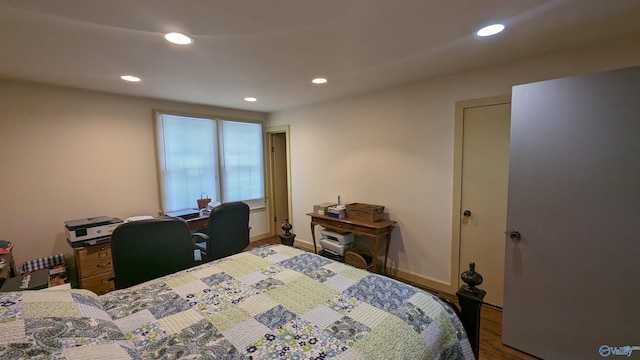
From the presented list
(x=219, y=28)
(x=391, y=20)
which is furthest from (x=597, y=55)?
(x=219, y=28)

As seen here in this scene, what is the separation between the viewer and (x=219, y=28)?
1.61m

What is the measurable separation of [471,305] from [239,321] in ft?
4.01

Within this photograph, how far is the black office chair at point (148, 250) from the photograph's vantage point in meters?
1.89

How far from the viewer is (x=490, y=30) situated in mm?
1713

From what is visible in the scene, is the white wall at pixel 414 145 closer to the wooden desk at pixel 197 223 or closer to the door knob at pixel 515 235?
the door knob at pixel 515 235

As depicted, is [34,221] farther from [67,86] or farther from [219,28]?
[219,28]

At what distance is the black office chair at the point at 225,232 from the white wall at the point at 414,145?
1.50m

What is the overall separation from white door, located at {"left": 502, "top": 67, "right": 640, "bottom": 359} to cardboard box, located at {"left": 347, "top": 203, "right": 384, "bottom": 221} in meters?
1.41

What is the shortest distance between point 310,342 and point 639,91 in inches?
89.0

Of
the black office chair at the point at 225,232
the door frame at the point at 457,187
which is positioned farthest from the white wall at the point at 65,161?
the door frame at the point at 457,187

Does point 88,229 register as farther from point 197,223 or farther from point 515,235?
point 515,235

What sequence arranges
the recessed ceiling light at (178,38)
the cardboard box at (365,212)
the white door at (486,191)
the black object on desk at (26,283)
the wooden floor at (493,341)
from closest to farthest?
1. the recessed ceiling light at (178,38)
2. the black object on desk at (26,283)
3. the wooden floor at (493,341)
4. the white door at (486,191)
5. the cardboard box at (365,212)

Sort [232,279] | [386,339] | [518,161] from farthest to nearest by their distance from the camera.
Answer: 1. [518,161]
2. [232,279]
3. [386,339]

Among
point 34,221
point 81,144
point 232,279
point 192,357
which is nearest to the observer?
point 192,357
